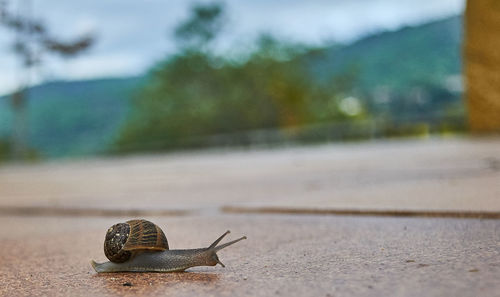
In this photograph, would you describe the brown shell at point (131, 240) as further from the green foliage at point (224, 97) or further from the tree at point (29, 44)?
the green foliage at point (224, 97)

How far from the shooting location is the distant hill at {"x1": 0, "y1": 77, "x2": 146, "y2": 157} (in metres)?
33.1

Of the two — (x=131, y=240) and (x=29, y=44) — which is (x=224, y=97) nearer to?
(x=29, y=44)

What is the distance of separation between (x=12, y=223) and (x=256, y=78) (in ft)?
75.6

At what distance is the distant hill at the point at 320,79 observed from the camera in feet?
81.9

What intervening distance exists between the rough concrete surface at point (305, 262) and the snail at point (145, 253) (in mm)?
21

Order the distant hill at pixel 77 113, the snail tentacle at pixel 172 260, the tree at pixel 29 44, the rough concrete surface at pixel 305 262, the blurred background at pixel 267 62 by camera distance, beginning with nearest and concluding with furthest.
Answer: the rough concrete surface at pixel 305 262 → the snail tentacle at pixel 172 260 → the tree at pixel 29 44 → the blurred background at pixel 267 62 → the distant hill at pixel 77 113

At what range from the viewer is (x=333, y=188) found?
8.21 feet

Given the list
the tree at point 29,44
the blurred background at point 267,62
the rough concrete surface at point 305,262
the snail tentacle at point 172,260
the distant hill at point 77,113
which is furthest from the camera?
the distant hill at point 77,113

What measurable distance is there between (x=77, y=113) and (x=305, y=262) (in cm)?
3578

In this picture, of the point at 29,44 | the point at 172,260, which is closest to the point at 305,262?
the point at 172,260

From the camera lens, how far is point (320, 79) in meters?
26.3

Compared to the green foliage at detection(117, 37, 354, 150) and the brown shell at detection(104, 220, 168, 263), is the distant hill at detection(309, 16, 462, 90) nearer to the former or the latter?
the green foliage at detection(117, 37, 354, 150)

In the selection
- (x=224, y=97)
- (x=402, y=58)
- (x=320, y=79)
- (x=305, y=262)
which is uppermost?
(x=402, y=58)

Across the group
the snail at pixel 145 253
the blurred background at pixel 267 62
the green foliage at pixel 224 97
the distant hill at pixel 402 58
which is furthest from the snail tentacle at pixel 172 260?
the distant hill at pixel 402 58
